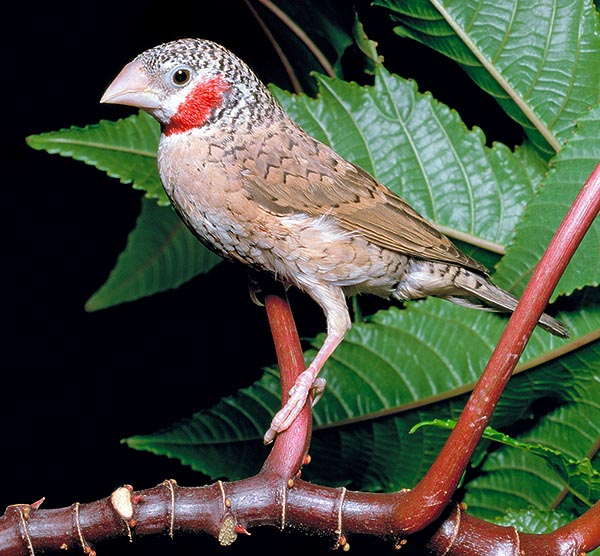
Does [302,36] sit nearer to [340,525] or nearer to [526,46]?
[526,46]

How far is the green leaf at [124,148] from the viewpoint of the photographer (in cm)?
109

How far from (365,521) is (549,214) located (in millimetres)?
493

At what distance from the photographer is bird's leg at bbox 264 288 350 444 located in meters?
0.80

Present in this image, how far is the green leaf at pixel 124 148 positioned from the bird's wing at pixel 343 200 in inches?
7.9

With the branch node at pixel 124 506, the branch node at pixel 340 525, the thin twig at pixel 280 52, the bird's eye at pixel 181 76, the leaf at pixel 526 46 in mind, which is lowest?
the branch node at pixel 124 506

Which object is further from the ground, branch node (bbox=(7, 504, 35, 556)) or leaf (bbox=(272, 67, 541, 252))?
leaf (bbox=(272, 67, 541, 252))

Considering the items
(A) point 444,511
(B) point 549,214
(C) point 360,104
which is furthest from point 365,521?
(C) point 360,104

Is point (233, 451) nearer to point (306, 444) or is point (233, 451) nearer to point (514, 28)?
point (306, 444)

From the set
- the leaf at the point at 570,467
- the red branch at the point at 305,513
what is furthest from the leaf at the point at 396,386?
the red branch at the point at 305,513

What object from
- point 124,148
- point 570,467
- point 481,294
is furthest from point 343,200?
point 570,467

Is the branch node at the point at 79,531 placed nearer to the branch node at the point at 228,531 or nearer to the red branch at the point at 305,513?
the red branch at the point at 305,513

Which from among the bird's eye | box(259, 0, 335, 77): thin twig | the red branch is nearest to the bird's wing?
the bird's eye

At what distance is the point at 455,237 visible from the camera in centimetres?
114

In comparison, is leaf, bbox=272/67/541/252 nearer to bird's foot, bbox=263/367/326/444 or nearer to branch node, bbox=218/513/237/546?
bird's foot, bbox=263/367/326/444
